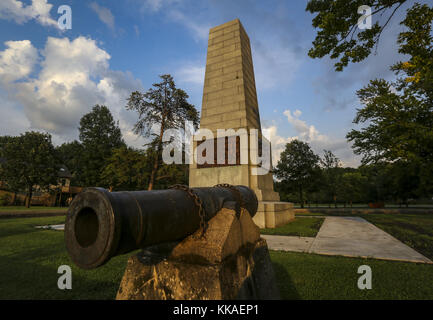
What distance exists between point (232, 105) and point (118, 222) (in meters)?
9.48

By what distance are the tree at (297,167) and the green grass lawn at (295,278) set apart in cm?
2406

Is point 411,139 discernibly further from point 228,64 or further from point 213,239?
point 213,239

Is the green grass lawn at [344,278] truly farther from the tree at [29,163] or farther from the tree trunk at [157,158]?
the tree at [29,163]

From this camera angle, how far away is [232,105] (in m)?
9.96

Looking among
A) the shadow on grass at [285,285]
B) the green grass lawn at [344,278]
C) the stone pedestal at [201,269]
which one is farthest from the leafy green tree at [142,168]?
the stone pedestal at [201,269]

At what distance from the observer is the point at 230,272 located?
1562mm

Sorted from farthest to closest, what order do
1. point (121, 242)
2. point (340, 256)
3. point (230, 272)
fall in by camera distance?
point (340, 256)
point (230, 272)
point (121, 242)

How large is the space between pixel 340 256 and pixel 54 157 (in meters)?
35.2

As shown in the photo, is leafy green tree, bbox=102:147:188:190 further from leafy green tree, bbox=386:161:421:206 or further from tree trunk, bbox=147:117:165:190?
leafy green tree, bbox=386:161:421:206

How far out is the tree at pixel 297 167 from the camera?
26641 mm

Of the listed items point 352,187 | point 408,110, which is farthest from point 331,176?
point 408,110

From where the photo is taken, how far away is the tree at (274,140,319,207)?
2664 cm
